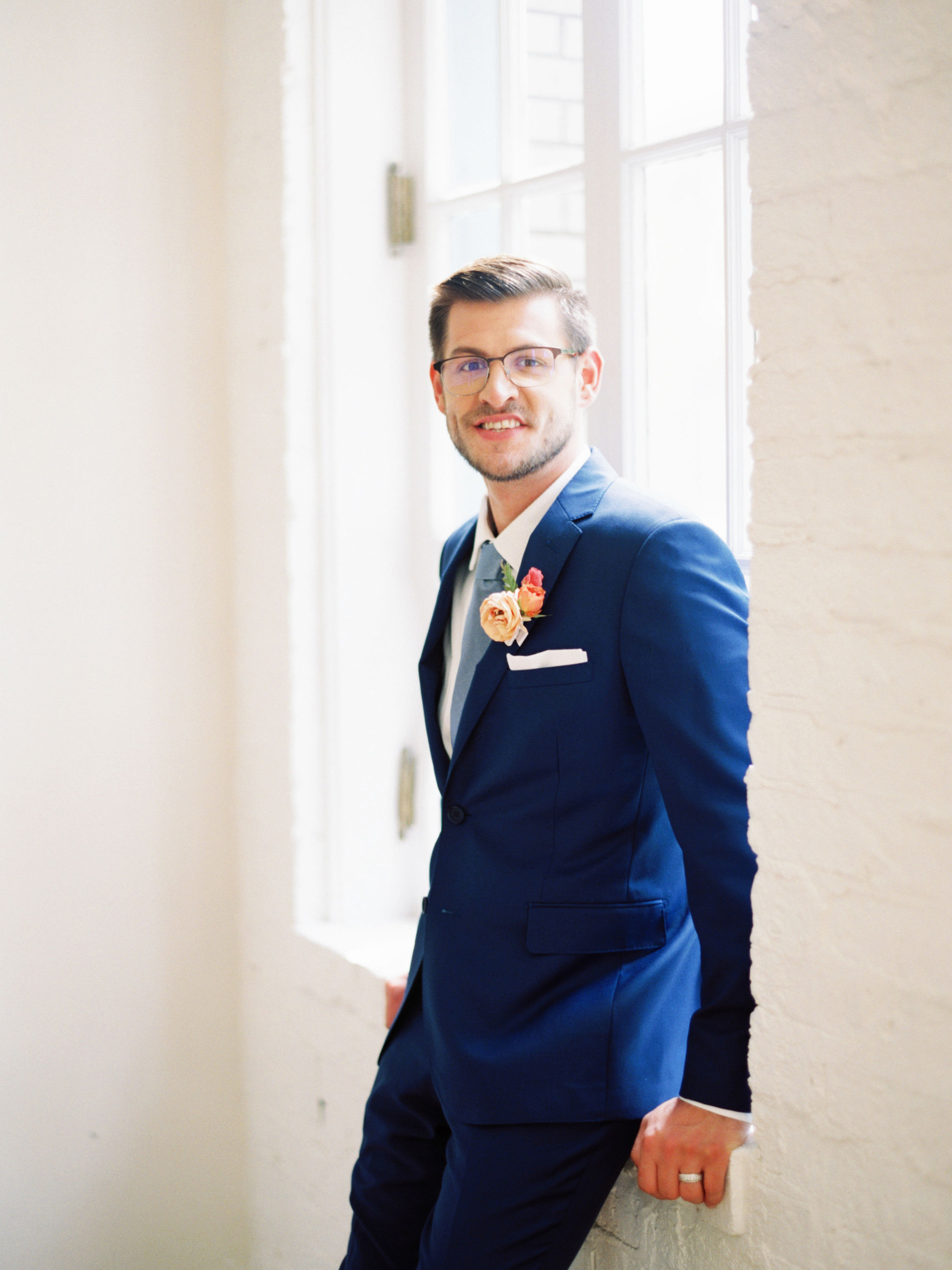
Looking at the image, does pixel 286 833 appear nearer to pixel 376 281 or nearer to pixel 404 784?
pixel 404 784

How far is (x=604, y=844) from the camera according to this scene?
1.59 meters

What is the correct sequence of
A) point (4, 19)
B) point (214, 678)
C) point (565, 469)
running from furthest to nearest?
point (214, 678) < point (4, 19) < point (565, 469)

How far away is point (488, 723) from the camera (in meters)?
1.67

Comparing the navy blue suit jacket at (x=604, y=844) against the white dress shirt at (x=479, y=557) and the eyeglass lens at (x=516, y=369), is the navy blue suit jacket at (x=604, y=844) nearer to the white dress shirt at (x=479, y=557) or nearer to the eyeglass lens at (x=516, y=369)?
the white dress shirt at (x=479, y=557)

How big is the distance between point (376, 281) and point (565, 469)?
972 mm

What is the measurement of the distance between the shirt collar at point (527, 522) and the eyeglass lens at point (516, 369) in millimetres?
134

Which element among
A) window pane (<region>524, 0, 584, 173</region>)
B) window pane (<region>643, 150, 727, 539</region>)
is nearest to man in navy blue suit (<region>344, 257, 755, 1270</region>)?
window pane (<region>643, 150, 727, 539</region>)

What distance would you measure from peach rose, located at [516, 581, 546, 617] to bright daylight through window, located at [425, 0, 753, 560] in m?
0.23

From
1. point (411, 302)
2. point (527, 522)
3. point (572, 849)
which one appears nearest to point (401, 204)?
point (411, 302)

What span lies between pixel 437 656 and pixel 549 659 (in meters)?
0.38

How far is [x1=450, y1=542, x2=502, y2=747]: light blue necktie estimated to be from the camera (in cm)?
175

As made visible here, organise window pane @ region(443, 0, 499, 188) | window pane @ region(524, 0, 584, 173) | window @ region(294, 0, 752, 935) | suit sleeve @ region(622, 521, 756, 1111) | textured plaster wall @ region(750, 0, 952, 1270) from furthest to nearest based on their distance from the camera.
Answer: window pane @ region(443, 0, 499, 188)
window pane @ region(524, 0, 584, 173)
window @ region(294, 0, 752, 935)
suit sleeve @ region(622, 521, 756, 1111)
textured plaster wall @ region(750, 0, 952, 1270)

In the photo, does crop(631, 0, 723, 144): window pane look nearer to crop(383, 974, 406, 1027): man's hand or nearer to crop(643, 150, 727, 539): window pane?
crop(643, 150, 727, 539): window pane

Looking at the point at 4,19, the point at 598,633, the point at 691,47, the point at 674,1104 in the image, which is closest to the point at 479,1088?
the point at 674,1104
